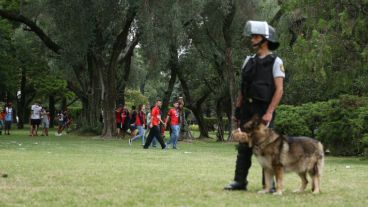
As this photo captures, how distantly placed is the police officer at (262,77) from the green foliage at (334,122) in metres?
11.2

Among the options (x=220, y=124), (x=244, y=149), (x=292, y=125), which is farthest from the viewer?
(x=220, y=124)

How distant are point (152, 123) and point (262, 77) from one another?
1594 centimetres

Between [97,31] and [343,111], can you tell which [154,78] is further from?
[343,111]

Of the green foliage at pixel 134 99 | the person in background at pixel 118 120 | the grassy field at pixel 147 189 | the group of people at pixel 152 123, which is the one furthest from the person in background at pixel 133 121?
the green foliage at pixel 134 99

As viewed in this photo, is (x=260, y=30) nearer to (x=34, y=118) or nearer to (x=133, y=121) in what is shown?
(x=133, y=121)

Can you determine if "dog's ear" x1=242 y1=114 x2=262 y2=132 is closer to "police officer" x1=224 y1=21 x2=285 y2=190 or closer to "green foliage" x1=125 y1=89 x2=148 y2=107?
"police officer" x1=224 y1=21 x2=285 y2=190

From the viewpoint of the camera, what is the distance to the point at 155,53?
105 ft

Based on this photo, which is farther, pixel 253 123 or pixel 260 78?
pixel 260 78

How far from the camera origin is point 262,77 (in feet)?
29.0

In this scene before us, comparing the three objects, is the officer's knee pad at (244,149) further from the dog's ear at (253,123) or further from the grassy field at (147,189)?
the grassy field at (147,189)

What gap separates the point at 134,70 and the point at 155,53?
2183 cm

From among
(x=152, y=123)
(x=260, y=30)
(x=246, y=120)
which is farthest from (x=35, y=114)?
(x=260, y=30)

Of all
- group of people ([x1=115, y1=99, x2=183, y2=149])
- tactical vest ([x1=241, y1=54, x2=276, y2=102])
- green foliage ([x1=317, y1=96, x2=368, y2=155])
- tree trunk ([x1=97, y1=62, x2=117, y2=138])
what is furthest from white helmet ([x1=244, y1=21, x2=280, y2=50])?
tree trunk ([x1=97, y1=62, x2=117, y2=138])

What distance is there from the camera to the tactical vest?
880 cm
